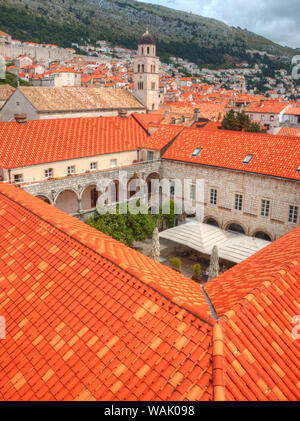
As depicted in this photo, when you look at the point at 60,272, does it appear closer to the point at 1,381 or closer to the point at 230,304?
the point at 1,381

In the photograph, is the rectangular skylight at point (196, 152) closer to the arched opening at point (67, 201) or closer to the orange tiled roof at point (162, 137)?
→ the orange tiled roof at point (162, 137)

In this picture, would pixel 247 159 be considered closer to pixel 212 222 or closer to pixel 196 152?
pixel 196 152

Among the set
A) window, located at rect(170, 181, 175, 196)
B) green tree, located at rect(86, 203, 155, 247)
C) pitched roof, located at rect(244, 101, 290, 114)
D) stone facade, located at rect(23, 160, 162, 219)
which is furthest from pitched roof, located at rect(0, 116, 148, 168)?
pitched roof, located at rect(244, 101, 290, 114)

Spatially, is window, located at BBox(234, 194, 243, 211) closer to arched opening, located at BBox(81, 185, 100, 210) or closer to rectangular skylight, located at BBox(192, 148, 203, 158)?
rectangular skylight, located at BBox(192, 148, 203, 158)

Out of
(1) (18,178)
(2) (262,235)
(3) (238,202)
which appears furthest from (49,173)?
(2) (262,235)

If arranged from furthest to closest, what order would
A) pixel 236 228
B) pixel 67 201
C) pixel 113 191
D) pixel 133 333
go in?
pixel 113 191
pixel 67 201
pixel 236 228
pixel 133 333
